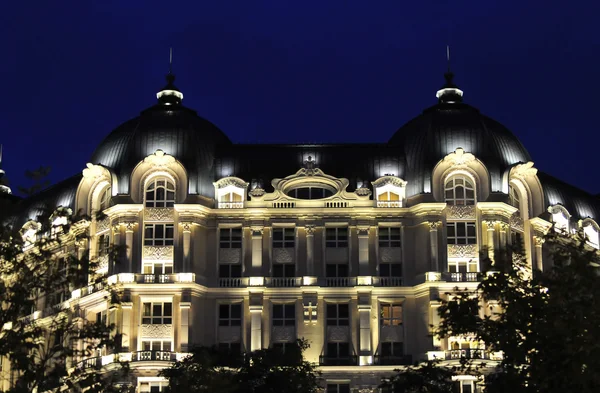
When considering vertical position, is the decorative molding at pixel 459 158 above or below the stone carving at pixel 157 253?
above

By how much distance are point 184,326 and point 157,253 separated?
6.43 metres

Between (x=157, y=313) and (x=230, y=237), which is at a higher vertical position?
(x=230, y=237)

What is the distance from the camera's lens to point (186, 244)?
116625 millimetres

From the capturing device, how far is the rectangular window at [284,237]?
11900cm

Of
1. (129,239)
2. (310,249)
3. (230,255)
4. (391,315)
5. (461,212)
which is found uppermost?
(461,212)

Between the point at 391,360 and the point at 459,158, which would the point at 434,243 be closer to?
the point at 459,158

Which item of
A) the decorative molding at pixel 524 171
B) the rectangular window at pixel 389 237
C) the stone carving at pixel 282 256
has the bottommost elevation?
the stone carving at pixel 282 256

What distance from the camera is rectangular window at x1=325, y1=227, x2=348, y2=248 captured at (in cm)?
11900

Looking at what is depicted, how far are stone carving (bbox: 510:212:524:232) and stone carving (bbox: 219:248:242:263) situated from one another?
21673mm

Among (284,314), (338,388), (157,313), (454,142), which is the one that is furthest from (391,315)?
(157,313)

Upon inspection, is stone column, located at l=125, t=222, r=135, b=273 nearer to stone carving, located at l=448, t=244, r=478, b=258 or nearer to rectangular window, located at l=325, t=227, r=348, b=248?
rectangular window, located at l=325, t=227, r=348, b=248

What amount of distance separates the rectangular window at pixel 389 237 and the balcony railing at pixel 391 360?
913cm

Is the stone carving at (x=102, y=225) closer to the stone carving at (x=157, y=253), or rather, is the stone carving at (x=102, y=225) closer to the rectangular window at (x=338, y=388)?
the stone carving at (x=157, y=253)

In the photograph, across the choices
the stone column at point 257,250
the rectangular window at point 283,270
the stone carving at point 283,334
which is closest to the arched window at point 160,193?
the stone column at point 257,250
